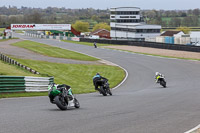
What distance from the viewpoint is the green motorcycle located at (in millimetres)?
12899

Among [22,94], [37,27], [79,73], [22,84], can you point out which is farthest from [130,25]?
[22,94]

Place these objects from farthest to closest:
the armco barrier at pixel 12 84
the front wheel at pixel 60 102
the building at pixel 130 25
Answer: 1. the building at pixel 130 25
2. the armco barrier at pixel 12 84
3. the front wheel at pixel 60 102

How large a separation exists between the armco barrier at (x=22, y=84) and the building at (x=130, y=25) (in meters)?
116

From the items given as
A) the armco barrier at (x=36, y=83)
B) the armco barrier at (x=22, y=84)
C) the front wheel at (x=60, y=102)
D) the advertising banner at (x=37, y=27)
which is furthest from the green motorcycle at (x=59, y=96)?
the advertising banner at (x=37, y=27)

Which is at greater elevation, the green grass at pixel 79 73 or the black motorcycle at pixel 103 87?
the black motorcycle at pixel 103 87

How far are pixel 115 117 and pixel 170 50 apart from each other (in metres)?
53.8

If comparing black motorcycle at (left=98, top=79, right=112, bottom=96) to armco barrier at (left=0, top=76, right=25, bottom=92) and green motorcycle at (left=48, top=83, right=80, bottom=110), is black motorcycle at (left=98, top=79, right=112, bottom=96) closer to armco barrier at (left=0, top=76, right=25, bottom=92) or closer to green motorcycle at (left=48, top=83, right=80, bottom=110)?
armco barrier at (left=0, top=76, right=25, bottom=92)

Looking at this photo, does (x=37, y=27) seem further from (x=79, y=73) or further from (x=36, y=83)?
(x=36, y=83)

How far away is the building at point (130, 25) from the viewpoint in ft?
452

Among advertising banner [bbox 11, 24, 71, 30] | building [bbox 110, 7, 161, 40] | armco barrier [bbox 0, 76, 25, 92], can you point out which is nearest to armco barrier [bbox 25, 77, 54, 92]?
armco barrier [bbox 0, 76, 25, 92]

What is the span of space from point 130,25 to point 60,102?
133 m

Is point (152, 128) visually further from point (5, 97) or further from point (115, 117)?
point (5, 97)

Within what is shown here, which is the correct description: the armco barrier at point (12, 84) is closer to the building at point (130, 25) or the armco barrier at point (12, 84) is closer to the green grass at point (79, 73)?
the green grass at point (79, 73)

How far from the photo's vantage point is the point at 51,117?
11125 mm
